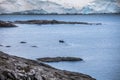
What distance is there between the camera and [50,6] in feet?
170

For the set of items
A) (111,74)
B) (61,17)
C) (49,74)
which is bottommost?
(61,17)

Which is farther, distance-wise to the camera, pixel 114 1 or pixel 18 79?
pixel 114 1

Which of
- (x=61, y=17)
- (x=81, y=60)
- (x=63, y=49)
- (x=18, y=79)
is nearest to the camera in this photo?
(x=18, y=79)

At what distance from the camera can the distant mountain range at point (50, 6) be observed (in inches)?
2001

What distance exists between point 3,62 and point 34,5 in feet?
143

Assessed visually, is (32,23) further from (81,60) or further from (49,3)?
(81,60)

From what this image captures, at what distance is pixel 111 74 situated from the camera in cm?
1523

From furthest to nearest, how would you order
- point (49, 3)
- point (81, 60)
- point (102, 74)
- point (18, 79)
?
point (49, 3) → point (81, 60) → point (102, 74) → point (18, 79)

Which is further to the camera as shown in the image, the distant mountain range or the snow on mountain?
the distant mountain range

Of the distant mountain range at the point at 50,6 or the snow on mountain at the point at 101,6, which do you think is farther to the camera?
the distant mountain range at the point at 50,6

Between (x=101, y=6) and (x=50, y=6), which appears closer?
(x=101, y=6)

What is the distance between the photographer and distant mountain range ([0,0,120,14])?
167 ft

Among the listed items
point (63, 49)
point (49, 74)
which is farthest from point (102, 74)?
point (63, 49)

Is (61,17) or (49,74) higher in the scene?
(49,74)
